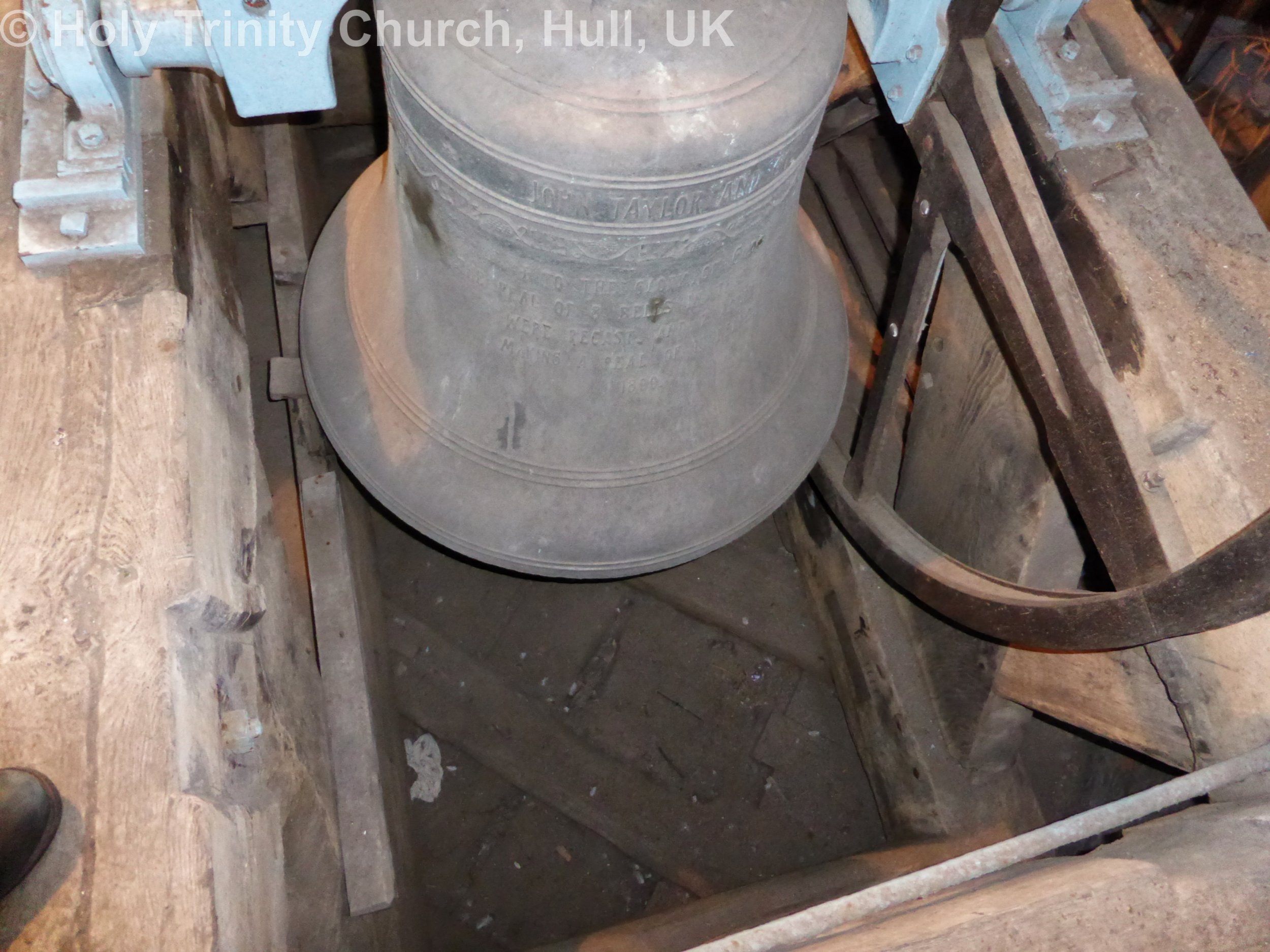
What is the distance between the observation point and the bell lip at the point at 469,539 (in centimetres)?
135

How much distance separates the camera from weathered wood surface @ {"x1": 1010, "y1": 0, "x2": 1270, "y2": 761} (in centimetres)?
129

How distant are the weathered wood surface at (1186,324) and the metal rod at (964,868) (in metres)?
0.16

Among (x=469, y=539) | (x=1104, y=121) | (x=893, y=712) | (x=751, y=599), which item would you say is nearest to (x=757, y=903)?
(x=893, y=712)

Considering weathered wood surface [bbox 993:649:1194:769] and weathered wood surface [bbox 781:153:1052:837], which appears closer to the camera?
weathered wood surface [bbox 993:649:1194:769]

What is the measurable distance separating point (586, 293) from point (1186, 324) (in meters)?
0.92

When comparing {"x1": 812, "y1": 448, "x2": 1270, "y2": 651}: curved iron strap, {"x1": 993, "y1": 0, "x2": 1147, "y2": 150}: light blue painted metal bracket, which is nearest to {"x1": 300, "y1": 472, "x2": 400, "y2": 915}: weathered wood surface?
{"x1": 812, "y1": 448, "x2": 1270, "y2": 651}: curved iron strap

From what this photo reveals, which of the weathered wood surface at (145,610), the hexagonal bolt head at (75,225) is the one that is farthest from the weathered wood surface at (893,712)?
the hexagonal bolt head at (75,225)

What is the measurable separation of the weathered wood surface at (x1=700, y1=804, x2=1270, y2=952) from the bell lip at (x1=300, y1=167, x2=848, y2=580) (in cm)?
53

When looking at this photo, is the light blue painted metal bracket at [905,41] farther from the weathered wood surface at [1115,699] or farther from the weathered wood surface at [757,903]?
the weathered wood surface at [757,903]

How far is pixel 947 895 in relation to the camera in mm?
1229

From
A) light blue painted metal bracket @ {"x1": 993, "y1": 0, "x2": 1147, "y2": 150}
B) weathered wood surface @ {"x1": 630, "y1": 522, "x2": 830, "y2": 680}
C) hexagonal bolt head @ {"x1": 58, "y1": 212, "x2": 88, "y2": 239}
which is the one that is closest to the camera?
hexagonal bolt head @ {"x1": 58, "y1": 212, "x2": 88, "y2": 239}

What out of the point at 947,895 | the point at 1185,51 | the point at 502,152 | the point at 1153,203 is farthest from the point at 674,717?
the point at 1185,51

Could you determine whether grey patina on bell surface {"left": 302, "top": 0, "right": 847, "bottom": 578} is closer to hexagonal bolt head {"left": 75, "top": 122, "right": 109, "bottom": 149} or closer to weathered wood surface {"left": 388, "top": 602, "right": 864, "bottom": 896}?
hexagonal bolt head {"left": 75, "top": 122, "right": 109, "bottom": 149}

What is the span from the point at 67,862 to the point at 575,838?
4.64 ft
